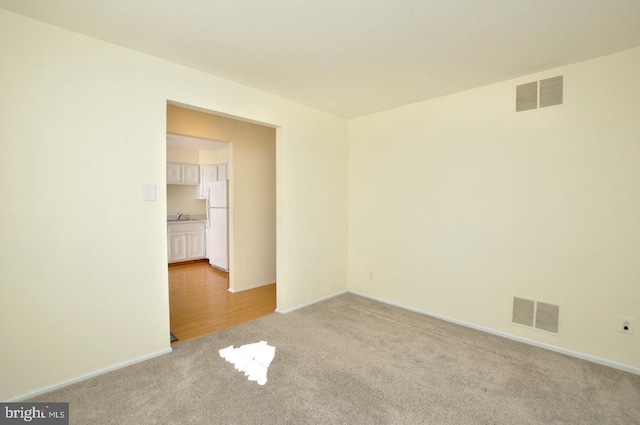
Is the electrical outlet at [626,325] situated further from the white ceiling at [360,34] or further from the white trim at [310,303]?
the white trim at [310,303]

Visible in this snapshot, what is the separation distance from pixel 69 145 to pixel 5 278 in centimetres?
101

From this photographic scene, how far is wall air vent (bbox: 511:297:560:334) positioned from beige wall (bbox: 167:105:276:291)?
11.7 feet

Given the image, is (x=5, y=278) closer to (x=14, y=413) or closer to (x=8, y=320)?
(x=8, y=320)

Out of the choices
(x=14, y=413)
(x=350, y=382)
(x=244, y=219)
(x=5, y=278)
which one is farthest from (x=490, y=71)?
(x=14, y=413)

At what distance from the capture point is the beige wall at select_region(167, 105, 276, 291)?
4453 mm

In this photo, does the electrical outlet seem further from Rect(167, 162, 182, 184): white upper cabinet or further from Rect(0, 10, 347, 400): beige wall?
Rect(167, 162, 182, 184): white upper cabinet

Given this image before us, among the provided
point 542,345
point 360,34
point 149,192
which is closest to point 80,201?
point 149,192

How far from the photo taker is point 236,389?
224 cm

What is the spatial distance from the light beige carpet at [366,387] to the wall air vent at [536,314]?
9.1 inches

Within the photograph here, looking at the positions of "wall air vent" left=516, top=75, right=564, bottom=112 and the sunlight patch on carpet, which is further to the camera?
"wall air vent" left=516, top=75, right=564, bottom=112

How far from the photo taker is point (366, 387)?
228cm

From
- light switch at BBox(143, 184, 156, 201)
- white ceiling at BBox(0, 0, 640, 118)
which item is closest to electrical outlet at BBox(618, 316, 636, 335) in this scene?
white ceiling at BBox(0, 0, 640, 118)

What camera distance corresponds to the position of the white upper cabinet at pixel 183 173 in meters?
6.66

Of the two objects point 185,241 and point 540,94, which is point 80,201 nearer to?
point 540,94
